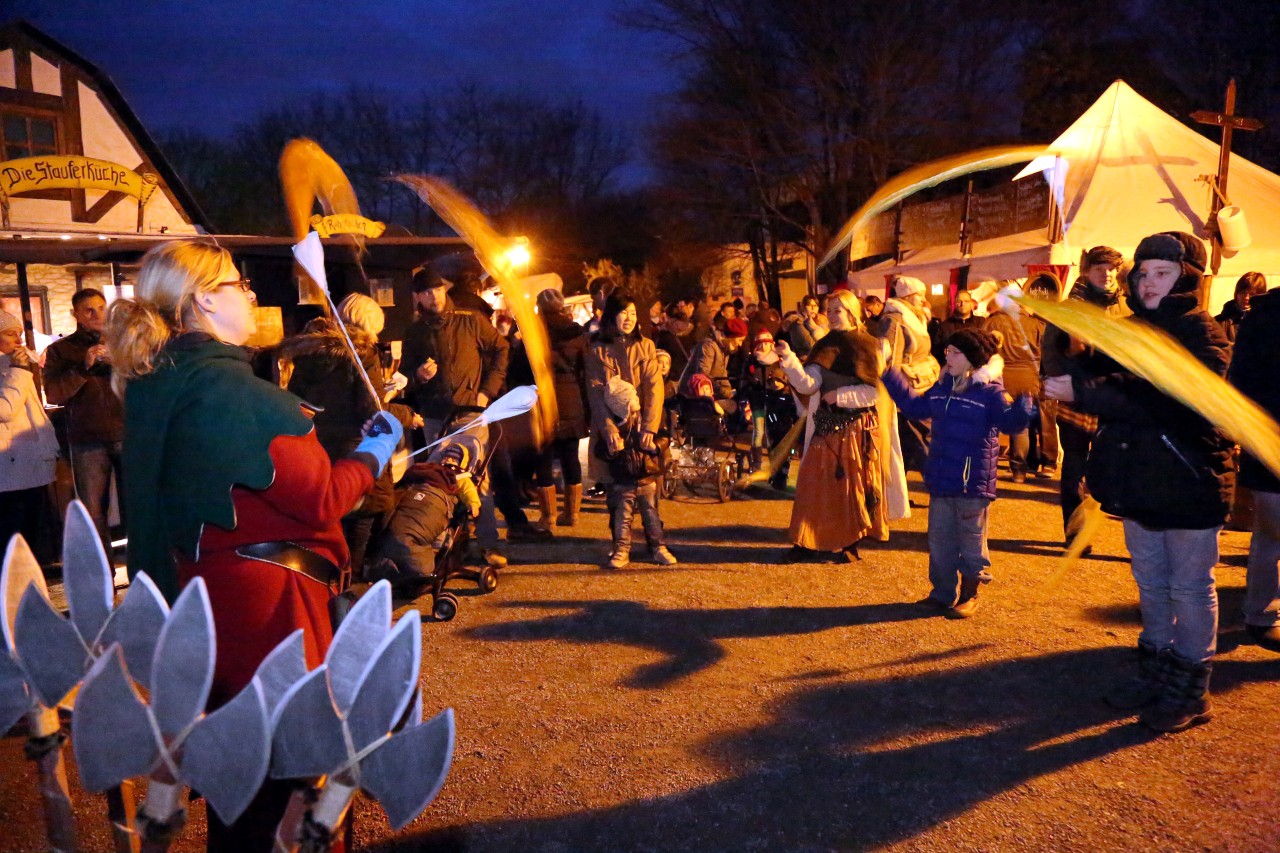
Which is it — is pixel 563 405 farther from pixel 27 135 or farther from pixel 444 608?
pixel 27 135

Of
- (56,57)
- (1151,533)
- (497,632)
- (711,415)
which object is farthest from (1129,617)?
(56,57)

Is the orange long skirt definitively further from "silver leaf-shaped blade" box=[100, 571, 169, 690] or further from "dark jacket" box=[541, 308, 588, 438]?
"silver leaf-shaped blade" box=[100, 571, 169, 690]

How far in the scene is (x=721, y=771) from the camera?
359cm

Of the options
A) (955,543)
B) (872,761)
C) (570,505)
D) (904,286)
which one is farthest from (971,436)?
(570,505)

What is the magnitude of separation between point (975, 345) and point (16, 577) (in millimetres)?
4704

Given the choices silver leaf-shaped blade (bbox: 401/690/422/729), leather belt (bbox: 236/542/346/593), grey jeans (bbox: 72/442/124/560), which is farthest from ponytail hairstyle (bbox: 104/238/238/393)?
grey jeans (bbox: 72/442/124/560)

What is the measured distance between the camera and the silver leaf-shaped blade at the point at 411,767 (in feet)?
6.22

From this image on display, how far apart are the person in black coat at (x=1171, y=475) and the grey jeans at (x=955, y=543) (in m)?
1.26

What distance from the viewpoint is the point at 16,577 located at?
230 centimetres

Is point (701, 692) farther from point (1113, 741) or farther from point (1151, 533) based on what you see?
point (1151, 533)

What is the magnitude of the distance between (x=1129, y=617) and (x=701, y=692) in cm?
281

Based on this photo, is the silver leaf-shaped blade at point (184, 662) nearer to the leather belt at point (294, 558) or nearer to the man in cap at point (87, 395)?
the leather belt at point (294, 558)

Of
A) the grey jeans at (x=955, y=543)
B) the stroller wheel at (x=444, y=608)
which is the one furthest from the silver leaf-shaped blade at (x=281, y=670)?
the grey jeans at (x=955, y=543)

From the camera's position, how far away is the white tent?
981cm
